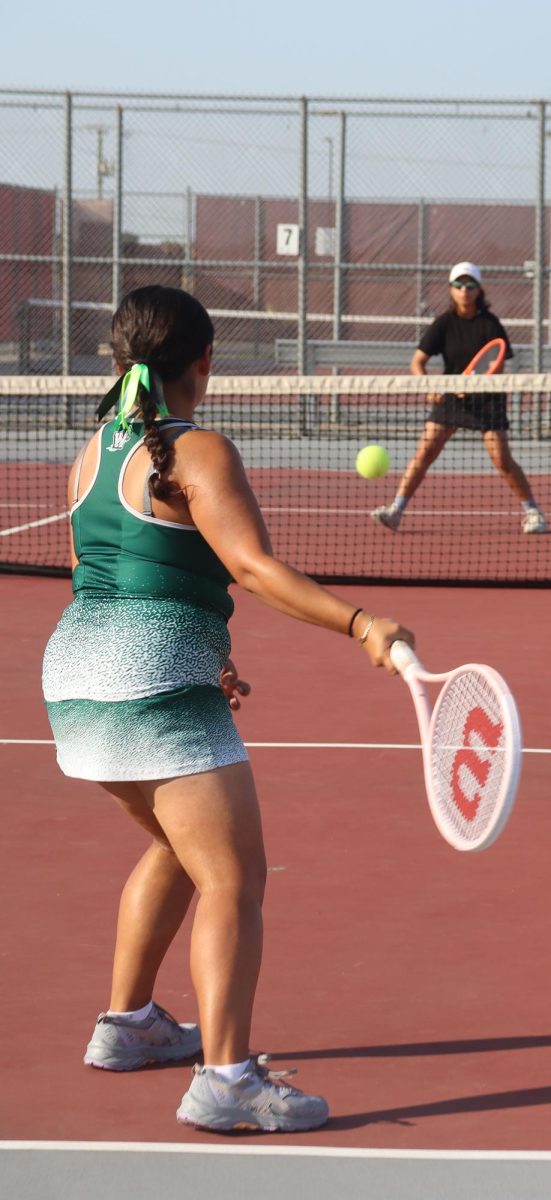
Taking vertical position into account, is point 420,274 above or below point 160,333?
above

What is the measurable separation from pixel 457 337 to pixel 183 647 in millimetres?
7797

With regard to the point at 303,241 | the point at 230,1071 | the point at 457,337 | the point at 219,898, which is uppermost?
the point at 303,241

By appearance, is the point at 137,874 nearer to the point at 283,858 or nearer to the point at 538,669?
the point at 283,858

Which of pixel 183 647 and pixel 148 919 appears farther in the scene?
pixel 148 919

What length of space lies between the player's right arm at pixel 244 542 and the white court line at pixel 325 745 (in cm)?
277

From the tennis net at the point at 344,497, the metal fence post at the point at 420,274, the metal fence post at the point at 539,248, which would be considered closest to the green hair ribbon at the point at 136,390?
the tennis net at the point at 344,497

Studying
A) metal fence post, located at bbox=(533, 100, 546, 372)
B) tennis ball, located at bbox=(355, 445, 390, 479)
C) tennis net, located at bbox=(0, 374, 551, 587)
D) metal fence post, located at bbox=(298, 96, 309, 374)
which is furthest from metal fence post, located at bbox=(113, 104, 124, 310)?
tennis ball, located at bbox=(355, 445, 390, 479)

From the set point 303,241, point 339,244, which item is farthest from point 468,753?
point 339,244

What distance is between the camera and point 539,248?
15.3 metres

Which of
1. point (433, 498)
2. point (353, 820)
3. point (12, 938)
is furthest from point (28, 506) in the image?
point (12, 938)

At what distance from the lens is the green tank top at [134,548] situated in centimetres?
291

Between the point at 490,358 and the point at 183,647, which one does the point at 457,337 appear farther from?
the point at 183,647

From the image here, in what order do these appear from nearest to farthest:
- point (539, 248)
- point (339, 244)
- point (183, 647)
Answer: point (183, 647) < point (539, 248) < point (339, 244)

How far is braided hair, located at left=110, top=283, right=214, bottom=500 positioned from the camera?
9.73 feet
